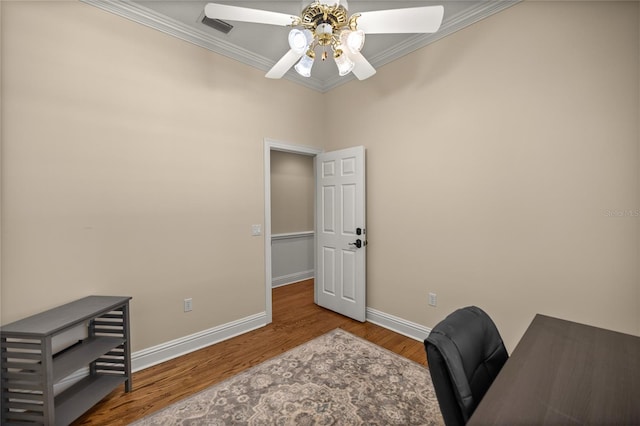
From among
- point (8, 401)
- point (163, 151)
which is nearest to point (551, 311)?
point (163, 151)

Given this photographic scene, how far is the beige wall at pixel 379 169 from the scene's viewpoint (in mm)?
1703

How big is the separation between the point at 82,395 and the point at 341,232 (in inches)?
102

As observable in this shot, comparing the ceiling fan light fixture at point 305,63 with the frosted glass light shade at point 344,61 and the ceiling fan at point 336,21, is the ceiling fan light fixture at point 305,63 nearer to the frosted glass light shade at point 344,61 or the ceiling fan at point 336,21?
the ceiling fan at point 336,21

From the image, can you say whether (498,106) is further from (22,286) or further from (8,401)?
(8,401)

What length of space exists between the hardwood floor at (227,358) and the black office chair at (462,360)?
56.2 inches

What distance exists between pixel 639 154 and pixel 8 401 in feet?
13.3

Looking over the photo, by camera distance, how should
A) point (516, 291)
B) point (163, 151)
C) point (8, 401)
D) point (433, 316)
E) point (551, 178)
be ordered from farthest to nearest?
point (433, 316)
point (163, 151)
point (516, 291)
point (551, 178)
point (8, 401)

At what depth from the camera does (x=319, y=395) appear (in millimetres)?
1849

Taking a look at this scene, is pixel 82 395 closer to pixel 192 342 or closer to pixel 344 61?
pixel 192 342

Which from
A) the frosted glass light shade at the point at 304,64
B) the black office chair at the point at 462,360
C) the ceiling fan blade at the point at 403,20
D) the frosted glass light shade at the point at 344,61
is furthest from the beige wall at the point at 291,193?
the black office chair at the point at 462,360

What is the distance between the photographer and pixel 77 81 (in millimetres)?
1930

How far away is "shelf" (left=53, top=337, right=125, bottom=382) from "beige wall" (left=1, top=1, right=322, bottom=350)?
0.30m

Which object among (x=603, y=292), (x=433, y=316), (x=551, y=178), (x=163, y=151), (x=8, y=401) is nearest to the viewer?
(x=8, y=401)

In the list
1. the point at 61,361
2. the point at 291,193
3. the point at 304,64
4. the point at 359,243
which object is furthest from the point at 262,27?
the point at 61,361
